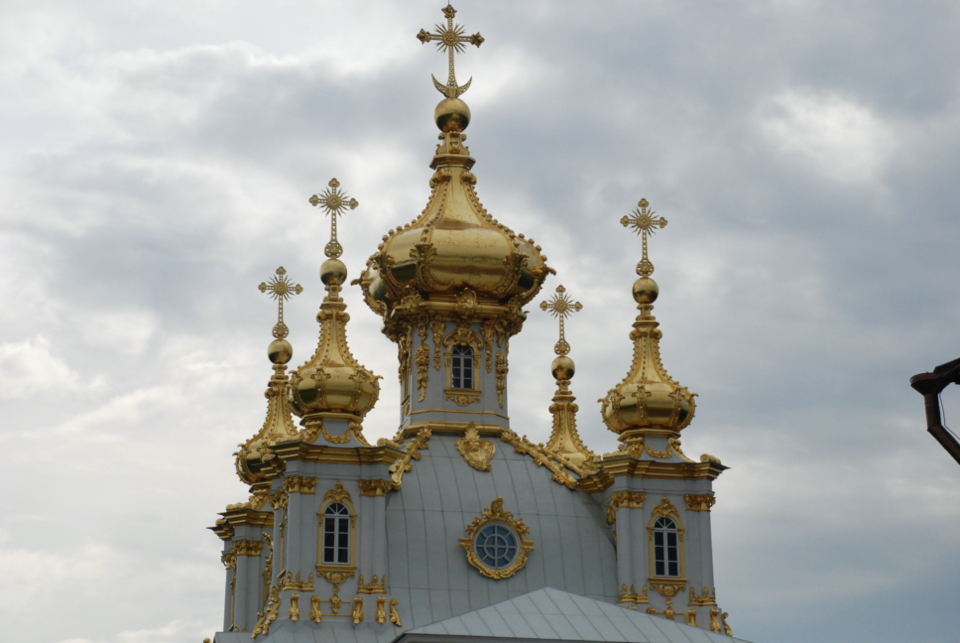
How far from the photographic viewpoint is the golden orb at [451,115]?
171 feet

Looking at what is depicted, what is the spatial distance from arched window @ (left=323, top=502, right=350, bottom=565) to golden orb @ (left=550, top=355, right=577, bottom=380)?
1526cm

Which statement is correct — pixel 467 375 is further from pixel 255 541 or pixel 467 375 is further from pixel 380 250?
pixel 255 541

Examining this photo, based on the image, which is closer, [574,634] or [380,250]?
[574,634]

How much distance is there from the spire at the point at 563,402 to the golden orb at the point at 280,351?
7.62 meters

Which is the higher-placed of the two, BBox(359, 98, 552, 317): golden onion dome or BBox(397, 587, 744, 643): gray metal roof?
BBox(359, 98, 552, 317): golden onion dome

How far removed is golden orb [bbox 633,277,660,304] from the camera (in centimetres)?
4941

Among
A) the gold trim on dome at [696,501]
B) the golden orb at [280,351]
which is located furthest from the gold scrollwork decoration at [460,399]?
the golden orb at [280,351]

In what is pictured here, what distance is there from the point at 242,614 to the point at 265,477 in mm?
3837

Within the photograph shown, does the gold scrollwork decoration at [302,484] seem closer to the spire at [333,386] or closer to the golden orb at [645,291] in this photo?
the spire at [333,386]

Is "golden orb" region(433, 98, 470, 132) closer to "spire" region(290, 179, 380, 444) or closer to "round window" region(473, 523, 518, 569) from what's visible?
"spire" region(290, 179, 380, 444)

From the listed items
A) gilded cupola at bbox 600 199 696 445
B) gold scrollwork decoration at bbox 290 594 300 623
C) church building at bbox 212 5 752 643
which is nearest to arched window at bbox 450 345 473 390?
church building at bbox 212 5 752 643

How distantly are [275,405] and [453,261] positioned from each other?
847 centimetres

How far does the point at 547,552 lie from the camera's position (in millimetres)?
45656

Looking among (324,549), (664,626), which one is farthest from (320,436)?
(664,626)
